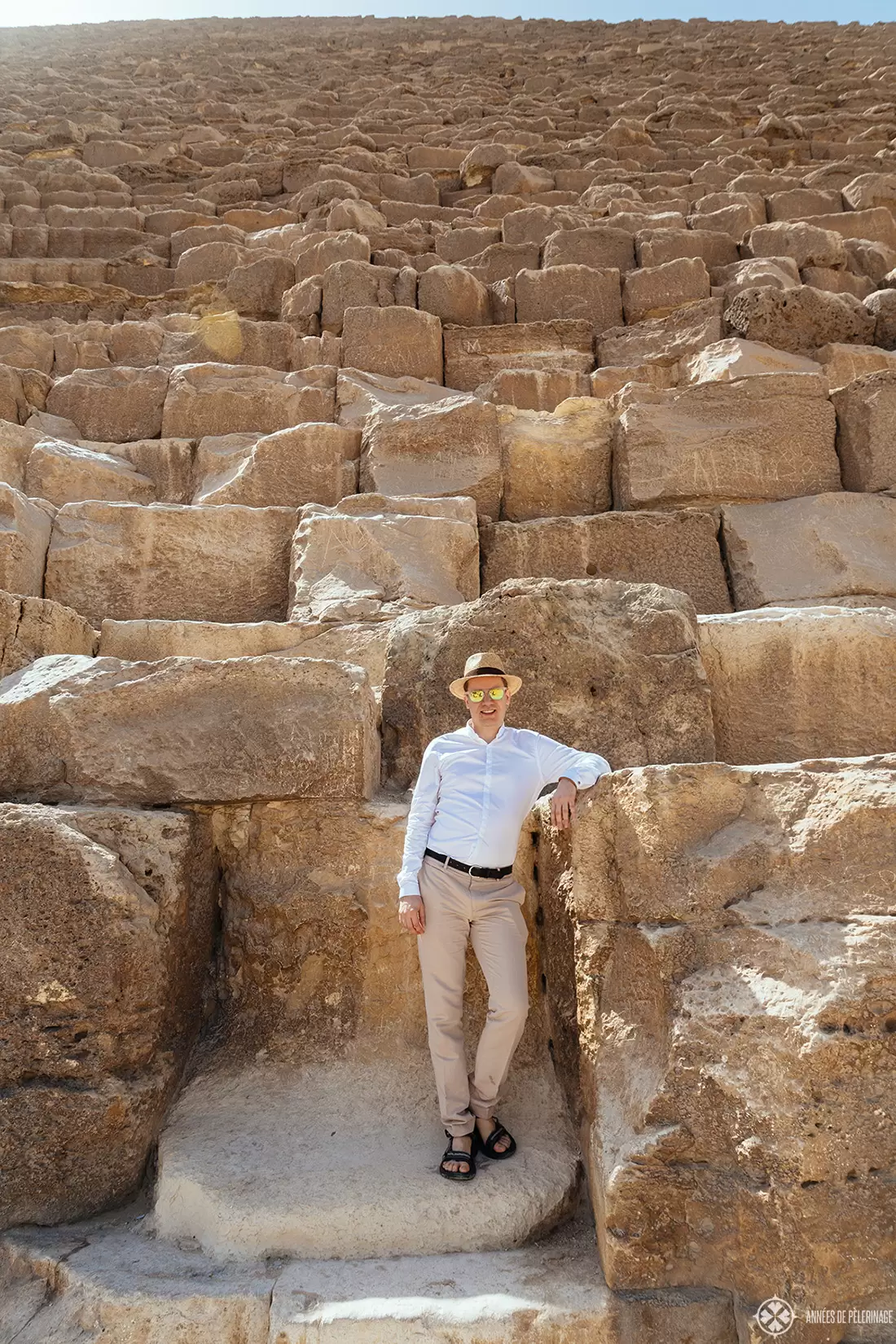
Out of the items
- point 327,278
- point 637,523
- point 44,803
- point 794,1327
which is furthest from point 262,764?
point 327,278

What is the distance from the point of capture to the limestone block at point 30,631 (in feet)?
11.9

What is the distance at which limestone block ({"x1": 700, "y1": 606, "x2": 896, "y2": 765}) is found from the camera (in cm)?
342

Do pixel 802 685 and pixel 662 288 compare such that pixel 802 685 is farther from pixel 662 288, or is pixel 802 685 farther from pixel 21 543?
pixel 662 288

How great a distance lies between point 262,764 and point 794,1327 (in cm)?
189

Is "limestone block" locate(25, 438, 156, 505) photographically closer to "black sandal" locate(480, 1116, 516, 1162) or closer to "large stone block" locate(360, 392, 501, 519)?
"large stone block" locate(360, 392, 501, 519)

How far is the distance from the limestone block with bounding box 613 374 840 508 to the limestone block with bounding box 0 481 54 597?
271 centimetres

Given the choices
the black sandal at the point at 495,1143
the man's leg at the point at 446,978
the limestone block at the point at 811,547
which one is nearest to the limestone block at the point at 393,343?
the limestone block at the point at 811,547

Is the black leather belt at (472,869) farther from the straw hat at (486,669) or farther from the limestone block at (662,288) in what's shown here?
the limestone block at (662,288)

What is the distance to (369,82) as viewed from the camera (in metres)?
16.3

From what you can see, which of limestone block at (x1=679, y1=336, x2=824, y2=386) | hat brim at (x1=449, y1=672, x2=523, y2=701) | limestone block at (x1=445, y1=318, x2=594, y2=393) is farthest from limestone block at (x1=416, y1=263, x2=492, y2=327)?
hat brim at (x1=449, y1=672, x2=523, y2=701)

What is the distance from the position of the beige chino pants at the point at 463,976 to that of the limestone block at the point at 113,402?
4.33 metres

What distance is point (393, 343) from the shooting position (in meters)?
6.62

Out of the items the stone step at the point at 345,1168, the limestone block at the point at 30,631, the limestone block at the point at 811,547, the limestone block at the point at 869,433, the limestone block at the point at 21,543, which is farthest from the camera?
the limestone block at the point at 869,433

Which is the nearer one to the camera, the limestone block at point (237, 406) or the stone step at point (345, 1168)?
the stone step at point (345, 1168)
